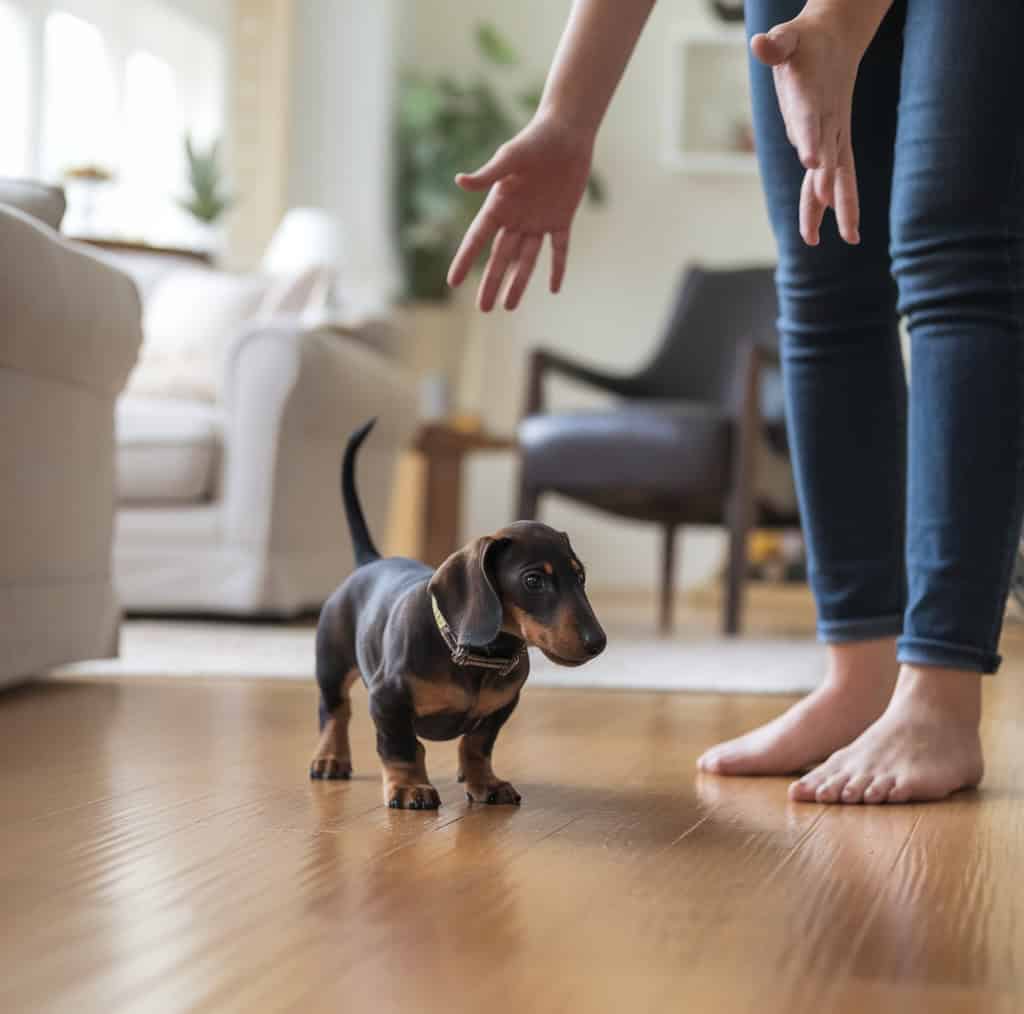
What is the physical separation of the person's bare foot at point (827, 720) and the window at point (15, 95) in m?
3.61

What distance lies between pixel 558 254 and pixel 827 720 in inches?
18.4

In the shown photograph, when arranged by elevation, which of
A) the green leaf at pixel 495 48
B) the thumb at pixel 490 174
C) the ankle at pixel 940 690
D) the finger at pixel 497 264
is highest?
the green leaf at pixel 495 48

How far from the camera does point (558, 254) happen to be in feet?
4.66

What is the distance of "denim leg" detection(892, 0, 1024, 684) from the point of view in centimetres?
118

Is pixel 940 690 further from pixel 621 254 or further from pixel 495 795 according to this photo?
pixel 621 254

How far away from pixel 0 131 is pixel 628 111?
252 centimetres

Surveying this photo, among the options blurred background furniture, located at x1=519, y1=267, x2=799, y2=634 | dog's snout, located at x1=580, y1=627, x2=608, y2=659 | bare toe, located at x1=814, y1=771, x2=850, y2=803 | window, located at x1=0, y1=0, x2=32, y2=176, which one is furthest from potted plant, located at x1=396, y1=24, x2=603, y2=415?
dog's snout, located at x1=580, y1=627, x2=608, y2=659

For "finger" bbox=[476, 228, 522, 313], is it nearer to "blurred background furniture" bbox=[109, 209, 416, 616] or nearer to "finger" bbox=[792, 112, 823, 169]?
"finger" bbox=[792, 112, 823, 169]

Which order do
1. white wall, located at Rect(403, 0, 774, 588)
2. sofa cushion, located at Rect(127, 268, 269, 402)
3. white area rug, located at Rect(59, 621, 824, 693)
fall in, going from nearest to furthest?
white area rug, located at Rect(59, 621, 824, 693) < sofa cushion, located at Rect(127, 268, 269, 402) < white wall, located at Rect(403, 0, 774, 588)

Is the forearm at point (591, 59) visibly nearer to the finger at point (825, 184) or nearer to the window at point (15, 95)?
the finger at point (825, 184)

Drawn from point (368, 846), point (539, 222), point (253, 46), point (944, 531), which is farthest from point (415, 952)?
point (253, 46)

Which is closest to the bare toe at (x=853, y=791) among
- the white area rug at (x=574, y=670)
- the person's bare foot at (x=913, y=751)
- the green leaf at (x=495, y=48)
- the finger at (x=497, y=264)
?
the person's bare foot at (x=913, y=751)

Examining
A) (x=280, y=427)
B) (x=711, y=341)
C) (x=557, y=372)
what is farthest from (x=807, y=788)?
(x=711, y=341)

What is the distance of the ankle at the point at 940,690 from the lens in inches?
47.4
